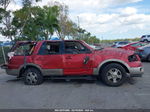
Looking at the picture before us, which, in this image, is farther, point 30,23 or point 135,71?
point 30,23

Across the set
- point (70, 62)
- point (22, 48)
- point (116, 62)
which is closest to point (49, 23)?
point (22, 48)

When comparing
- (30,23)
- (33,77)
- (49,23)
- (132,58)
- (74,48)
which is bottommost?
(33,77)

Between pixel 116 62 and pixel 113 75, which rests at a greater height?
pixel 116 62

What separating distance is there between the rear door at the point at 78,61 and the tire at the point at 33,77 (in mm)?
1040

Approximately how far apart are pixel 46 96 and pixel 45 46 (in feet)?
7.01

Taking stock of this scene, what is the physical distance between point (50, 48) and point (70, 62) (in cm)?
96

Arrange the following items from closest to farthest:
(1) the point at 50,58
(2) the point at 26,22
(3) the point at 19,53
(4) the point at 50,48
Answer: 1. (1) the point at 50,58
2. (4) the point at 50,48
3. (3) the point at 19,53
4. (2) the point at 26,22

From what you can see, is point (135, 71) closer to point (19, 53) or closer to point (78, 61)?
point (78, 61)

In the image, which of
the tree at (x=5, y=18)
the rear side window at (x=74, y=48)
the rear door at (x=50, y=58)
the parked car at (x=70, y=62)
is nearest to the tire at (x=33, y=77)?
the parked car at (x=70, y=62)

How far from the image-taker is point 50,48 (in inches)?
297


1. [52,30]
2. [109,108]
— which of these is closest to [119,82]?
[109,108]

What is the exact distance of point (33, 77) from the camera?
7613 millimetres

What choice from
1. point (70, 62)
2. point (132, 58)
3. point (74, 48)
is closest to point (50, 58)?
point (70, 62)

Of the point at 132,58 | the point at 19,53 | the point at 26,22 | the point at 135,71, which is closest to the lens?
the point at 135,71
